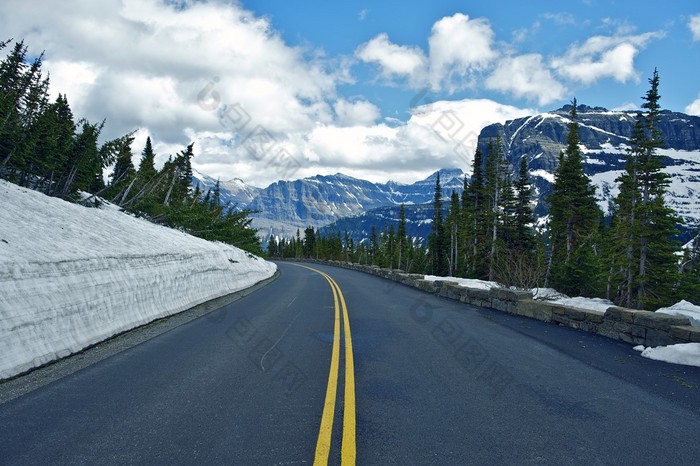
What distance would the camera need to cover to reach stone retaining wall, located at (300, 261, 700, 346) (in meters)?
7.29

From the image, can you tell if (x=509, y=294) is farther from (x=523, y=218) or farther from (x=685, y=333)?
(x=523, y=218)

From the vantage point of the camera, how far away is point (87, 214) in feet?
38.7

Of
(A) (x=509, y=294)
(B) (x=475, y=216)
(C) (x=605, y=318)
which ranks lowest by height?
(C) (x=605, y=318)

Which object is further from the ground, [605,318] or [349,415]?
[605,318]

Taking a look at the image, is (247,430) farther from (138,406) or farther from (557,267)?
(557,267)

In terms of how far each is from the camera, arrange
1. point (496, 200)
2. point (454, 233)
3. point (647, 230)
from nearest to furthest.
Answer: point (647, 230) < point (496, 200) < point (454, 233)

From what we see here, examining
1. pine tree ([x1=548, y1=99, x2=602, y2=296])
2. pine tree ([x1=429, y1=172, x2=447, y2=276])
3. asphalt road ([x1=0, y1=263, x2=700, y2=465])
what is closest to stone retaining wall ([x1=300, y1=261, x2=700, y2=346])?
asphalt road ([x1=0, y1=263, x2=700, y2=465])

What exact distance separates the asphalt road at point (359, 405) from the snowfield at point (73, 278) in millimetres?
886

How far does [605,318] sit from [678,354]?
2.00 metres

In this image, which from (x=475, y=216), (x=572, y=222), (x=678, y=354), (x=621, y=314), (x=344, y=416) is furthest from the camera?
(x=475, y=216)

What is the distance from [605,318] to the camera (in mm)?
8750

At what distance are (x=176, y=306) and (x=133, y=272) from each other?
2.09 metres

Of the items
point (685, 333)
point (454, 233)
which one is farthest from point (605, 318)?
point (454, 233)

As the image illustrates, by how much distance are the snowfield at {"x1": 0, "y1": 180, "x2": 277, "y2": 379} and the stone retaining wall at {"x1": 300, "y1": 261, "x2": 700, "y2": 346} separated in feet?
30.8
